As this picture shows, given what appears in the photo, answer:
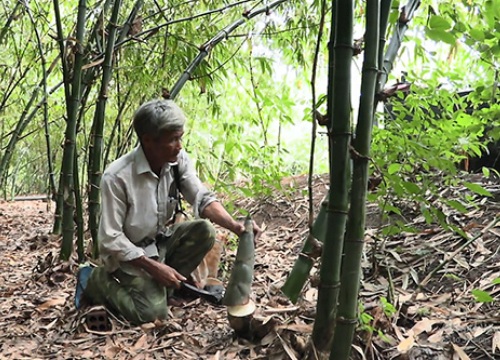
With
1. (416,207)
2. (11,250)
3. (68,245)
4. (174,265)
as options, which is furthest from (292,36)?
(11,250)

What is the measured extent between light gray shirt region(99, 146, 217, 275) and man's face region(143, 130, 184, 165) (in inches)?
2.2

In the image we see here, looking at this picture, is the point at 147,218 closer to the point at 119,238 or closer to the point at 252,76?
the point at 119,238

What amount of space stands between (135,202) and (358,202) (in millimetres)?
1112

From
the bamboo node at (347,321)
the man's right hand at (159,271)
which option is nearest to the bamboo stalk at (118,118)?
the man's right hand at (159,271)

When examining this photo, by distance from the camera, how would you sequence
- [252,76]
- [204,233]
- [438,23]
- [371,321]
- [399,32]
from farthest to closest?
1. [252,76]
2. [204,233]
3. [371,321]
4. [399,32]
5. [438,23]

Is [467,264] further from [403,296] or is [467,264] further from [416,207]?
[416,207]

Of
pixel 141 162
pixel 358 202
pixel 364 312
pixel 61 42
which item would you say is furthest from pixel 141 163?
pixel 358 202

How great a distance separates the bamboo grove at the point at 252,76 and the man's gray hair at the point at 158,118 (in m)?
0.36

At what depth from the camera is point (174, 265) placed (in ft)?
7.26

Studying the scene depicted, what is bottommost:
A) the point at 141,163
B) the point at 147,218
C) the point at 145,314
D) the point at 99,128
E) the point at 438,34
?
the point at 145,314

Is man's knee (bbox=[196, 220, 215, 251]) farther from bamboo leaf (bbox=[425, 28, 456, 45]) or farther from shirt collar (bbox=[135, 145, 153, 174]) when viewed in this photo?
bamboo leaf (bbox=[425, 28, 456, 45])

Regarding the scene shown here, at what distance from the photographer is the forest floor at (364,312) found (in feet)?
4.82

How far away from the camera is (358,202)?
1.12m

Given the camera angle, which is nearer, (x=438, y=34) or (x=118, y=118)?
(x=438, y=34)
